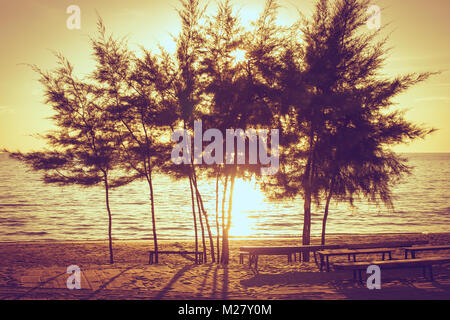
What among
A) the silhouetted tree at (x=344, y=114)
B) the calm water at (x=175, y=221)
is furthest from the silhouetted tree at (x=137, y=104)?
the calm water at (x=175, y=221)

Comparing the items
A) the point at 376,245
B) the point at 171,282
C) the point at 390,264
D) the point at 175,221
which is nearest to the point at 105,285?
the point at 171,282

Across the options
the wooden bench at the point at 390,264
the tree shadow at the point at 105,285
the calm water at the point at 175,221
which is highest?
the wooden bench at the point at 390,264

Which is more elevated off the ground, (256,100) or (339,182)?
(256,100)

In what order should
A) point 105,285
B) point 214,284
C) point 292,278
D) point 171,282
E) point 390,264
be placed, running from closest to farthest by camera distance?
point 105,285, point 214,284, point 171,282, point 390,264, point 292,278

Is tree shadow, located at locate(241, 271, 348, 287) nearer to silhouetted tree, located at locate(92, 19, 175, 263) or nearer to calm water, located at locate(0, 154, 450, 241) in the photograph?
silhouetted tree, located at locate(92, 19, 175, 263)

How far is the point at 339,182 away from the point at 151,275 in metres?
8.70

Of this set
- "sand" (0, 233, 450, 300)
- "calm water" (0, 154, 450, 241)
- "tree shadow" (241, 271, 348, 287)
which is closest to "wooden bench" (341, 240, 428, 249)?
"sand" (0, 233, 450, 300)

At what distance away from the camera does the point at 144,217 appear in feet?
142

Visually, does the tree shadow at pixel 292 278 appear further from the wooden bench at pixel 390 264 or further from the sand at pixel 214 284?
the wooden bench at pixel 390 264

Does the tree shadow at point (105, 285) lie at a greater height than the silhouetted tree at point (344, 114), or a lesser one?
lesser

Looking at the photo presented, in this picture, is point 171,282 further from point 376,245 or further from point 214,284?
point 376,245

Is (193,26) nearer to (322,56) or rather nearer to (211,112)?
(211,112)

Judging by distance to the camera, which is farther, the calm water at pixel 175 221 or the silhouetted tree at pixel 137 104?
the calm water at pixel 175 221
